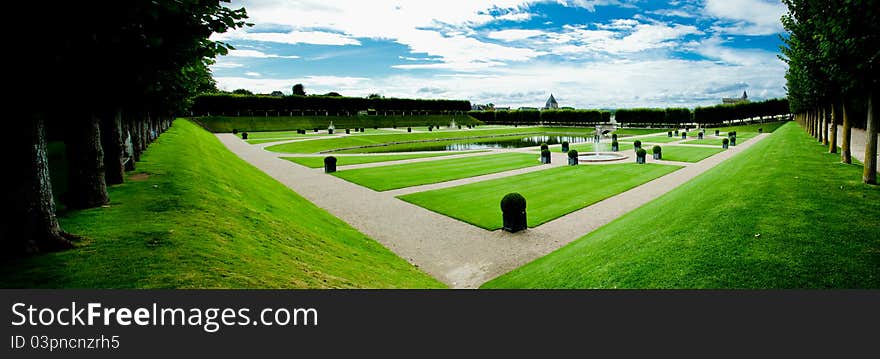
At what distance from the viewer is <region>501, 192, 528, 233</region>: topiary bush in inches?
539

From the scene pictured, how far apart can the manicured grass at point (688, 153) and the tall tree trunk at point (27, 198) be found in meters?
35.1

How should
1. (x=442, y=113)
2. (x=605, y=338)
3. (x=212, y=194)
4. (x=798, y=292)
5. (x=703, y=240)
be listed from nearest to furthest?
(x=605, y=338)
(x=798, y=292)
(x=703, y=240)
(x=212, y=194)
(x=442, y=113)

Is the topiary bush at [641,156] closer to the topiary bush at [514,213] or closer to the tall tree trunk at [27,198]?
the topiary bush at [514,213]

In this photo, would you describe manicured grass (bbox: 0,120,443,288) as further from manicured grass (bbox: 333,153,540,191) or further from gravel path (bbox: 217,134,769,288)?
manicured grass (bbox: 333,153,540,191)

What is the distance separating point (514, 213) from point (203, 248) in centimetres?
910

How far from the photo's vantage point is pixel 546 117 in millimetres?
109500

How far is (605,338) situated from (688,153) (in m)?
37.6

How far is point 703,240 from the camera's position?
28.7 ft

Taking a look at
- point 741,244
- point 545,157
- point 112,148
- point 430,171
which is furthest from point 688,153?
point 112,148

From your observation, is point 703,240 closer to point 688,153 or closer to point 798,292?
point 798,292

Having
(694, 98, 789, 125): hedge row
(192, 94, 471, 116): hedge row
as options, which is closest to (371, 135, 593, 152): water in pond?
(192, 94, 471, 116): hedge row

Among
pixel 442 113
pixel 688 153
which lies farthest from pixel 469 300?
pixel 442 113

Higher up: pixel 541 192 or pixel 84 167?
Result: pixel 84 167

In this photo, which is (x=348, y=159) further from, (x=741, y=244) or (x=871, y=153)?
(x=871, y=153)
